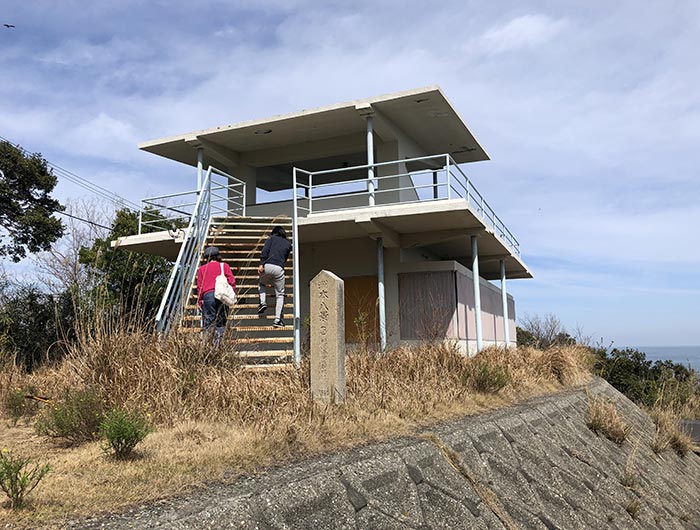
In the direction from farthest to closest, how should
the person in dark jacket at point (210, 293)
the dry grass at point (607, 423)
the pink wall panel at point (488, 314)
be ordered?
1. the pink wall panel at point (488, 314)
2. the dry grass at point (607, 423)
3. the person in dark jacket at point (210, 293)

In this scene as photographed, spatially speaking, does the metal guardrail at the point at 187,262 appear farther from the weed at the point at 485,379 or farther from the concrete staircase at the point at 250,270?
the weed at the point at 485,379

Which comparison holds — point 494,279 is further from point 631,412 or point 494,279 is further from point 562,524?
point 562,524

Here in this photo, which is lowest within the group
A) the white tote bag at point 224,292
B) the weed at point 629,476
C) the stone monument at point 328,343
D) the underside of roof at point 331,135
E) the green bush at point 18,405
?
the weed at point 629,476

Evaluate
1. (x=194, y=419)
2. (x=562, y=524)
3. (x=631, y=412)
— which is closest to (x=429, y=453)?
(x=562, y=524)

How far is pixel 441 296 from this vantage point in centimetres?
1584

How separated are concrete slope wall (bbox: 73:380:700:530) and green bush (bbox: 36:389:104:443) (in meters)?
2.19

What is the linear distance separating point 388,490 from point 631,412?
10.6 metres

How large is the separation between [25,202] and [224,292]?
12377mm

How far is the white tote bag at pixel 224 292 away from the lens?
8.98 m

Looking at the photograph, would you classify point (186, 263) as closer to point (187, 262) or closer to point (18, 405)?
point (187, 262)

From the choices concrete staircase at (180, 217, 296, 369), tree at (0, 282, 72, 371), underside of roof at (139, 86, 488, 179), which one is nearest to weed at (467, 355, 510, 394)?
concrete staircase at (180, 217, 296, 369)

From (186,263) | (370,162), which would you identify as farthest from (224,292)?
(370,162)

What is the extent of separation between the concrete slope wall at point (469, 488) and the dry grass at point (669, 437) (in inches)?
39.8

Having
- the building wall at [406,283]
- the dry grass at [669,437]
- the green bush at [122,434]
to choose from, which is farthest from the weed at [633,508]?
the building wall at [406,283]
